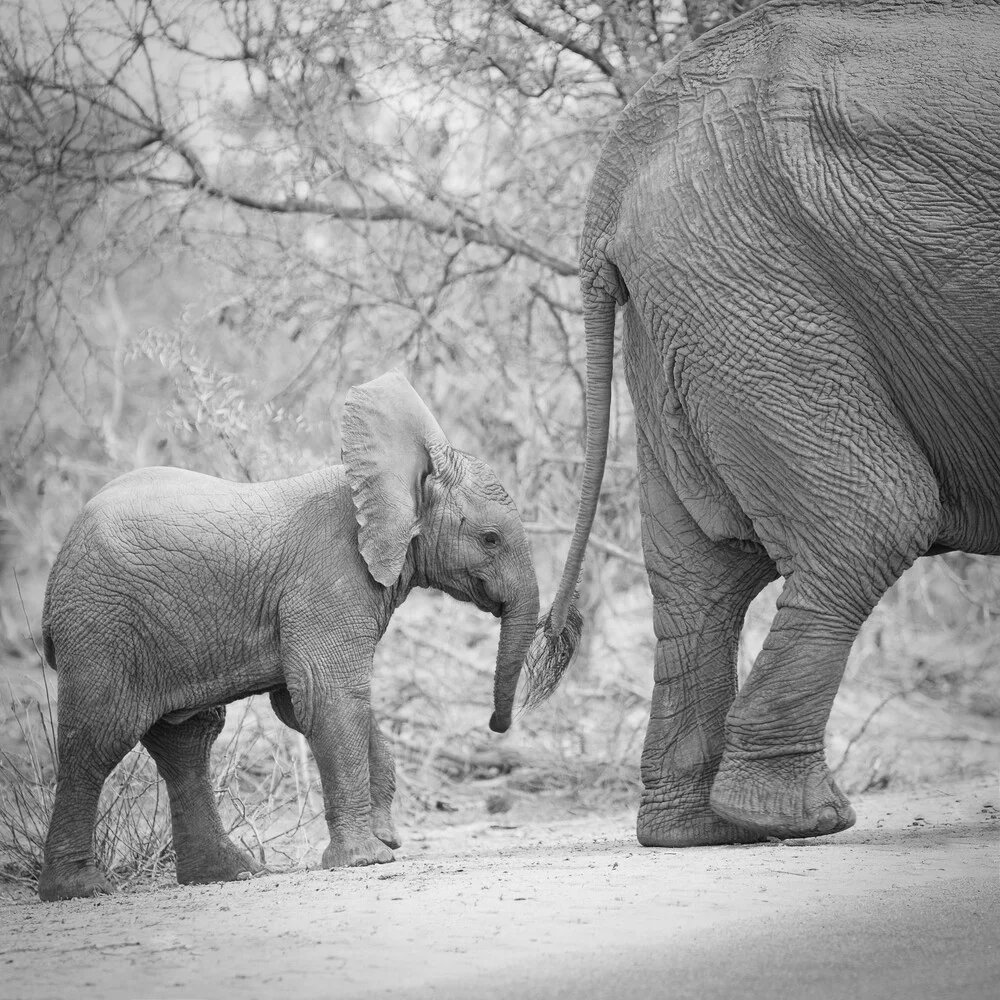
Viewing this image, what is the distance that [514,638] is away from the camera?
5.67 m

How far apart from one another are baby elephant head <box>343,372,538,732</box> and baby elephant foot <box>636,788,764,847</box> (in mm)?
620

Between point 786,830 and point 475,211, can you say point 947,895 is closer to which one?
point 786,830

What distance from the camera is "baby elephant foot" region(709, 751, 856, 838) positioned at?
506cm

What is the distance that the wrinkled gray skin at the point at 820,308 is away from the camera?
489cm

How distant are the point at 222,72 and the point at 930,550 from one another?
5.29 m

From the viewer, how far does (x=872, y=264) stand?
16.2 ft

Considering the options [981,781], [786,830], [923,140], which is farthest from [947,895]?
[981,781]

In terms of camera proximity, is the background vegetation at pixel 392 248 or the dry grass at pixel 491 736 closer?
the dry grass at pixel 491 736

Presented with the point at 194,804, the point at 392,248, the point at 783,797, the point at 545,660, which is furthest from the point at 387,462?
the point at 392,248

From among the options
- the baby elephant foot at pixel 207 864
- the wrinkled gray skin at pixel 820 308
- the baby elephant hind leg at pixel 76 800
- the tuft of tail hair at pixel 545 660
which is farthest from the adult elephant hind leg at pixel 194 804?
the wrinkled gray skin at pixel 820 308

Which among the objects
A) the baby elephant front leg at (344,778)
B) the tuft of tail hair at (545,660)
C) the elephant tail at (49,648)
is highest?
the elephant tail at (49,648)

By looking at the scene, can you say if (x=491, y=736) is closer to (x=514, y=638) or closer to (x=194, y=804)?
(x=514, y=638)

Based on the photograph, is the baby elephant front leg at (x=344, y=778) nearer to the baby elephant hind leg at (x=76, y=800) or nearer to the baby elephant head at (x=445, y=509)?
the baby elephant head at (x=445, y=509)

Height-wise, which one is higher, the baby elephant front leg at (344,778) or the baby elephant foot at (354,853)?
the baby elephant front leg at (344,778)
